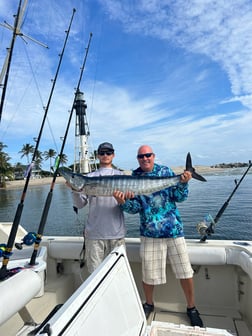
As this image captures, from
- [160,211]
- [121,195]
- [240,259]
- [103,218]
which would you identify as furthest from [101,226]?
[240,259]

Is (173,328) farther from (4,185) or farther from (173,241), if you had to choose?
(4,185)

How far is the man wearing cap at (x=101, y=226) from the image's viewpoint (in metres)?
2.55

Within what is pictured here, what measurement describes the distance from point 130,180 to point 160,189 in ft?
1.07

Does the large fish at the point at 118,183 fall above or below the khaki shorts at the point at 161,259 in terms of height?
above

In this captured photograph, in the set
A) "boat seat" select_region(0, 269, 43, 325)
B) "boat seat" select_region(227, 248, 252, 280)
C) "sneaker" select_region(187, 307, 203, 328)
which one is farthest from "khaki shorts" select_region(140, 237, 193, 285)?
"boat seat" select_region(0, 269, 43, 325)

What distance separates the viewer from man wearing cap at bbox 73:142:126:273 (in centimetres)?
255

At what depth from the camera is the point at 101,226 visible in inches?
101

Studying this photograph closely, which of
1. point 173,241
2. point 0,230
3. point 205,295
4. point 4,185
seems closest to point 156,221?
point 173,241

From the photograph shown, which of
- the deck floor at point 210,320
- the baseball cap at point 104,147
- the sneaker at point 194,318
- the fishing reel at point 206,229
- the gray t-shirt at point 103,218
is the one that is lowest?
the deck floor at point 210,320

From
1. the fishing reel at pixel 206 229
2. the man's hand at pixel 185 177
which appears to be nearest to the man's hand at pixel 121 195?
the man's hand at pixel 185 177

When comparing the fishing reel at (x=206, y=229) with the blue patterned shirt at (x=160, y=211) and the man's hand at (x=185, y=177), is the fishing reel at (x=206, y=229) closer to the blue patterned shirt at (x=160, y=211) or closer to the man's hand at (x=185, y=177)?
the blue patterned shirt at (x=160, y=211)

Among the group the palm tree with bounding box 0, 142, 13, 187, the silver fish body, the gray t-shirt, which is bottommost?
the gray t-shirt

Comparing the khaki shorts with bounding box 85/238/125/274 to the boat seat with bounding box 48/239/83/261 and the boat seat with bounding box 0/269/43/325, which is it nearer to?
the boat seat with bounding box 48/239/83/261

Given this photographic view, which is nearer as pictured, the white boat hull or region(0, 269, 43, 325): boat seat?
region(0, 269, 43, 325): boat seat
